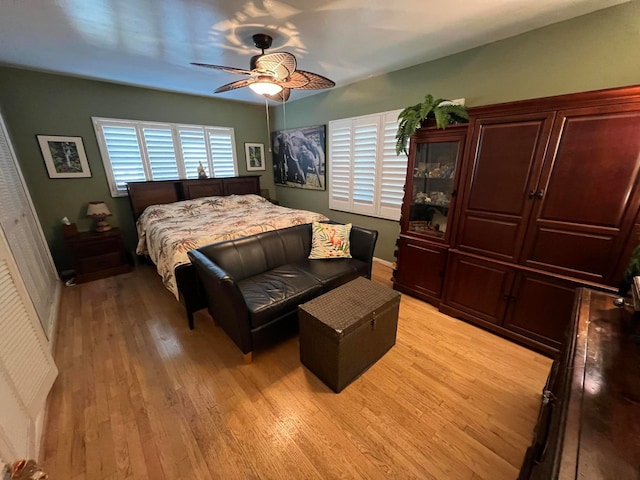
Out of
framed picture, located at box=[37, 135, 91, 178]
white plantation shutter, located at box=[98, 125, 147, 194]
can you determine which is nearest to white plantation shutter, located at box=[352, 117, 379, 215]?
white plantation shutter, located at box=[98, 125, 147, 194]

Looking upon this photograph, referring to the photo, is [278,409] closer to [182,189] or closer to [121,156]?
[182,189]

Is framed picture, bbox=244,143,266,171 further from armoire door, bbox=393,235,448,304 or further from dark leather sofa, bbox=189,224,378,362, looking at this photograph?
armoire door, bbox=393,235,448,304

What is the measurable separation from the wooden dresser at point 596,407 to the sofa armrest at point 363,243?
1.63m

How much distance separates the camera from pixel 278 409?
156cm

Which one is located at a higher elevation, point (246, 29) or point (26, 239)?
point (246, 29)

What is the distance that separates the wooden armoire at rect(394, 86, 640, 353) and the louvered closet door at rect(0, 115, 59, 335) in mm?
3487

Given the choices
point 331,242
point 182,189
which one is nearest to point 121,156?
point 182,189

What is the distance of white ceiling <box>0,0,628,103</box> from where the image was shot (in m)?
1.73

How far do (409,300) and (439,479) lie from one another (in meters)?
1.65

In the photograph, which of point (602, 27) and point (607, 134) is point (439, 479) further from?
point (602, 27)

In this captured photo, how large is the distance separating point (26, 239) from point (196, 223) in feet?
4.74

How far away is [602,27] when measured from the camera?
1796mm

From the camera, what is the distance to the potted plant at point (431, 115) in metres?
2.12

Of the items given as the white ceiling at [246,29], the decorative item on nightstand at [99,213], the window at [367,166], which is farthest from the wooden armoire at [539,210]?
the decorative item on nightstand at [99,213]
